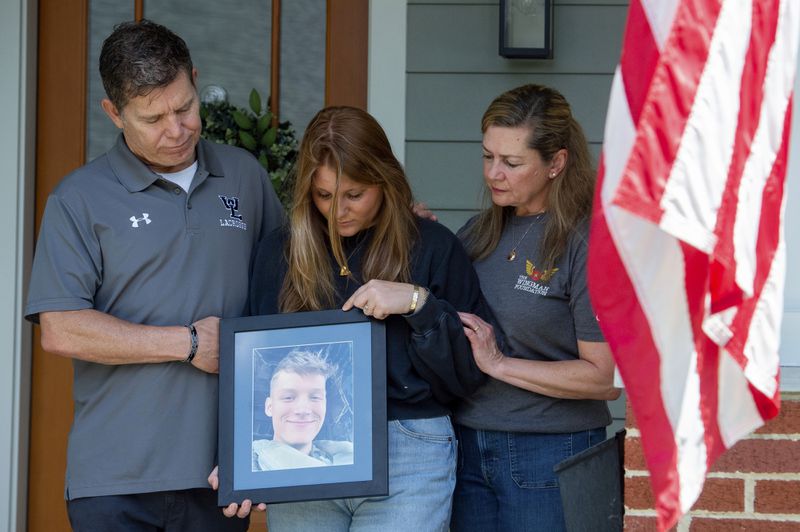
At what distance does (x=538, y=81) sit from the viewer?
3637 millimetres

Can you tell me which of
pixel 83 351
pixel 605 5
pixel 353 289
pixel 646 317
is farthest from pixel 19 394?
pixel 646 317

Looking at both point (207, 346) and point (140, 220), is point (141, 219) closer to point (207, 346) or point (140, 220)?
point (140, 220)

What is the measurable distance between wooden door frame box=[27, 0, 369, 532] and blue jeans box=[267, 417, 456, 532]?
1637mm

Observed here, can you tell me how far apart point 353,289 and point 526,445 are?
0.55m

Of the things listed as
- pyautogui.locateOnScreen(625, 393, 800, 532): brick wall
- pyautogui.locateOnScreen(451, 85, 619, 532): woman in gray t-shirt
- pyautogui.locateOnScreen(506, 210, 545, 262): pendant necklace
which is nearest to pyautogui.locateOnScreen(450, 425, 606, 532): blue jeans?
pyautogui.locateOnScreen(451, 85, 619, 532): woman in gray t-shirt

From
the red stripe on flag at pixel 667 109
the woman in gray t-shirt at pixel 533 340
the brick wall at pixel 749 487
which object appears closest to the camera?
the red stripe on flag at pixel 667 109

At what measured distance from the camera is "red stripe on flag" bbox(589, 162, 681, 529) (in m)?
1.70

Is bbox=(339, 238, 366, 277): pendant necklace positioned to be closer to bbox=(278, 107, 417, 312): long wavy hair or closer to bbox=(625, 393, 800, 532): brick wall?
bbox=(278, 107, 417, 312): long wavy hair

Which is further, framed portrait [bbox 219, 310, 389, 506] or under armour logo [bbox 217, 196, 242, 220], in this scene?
under armour logo [bbox 217, 196, 242, 220]

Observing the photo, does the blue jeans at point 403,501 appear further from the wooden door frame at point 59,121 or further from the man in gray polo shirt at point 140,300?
the wooden door frame at point 59,121

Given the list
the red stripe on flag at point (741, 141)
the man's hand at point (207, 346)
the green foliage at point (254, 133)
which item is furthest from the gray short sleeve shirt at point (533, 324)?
the green foliage at point (254, 133)

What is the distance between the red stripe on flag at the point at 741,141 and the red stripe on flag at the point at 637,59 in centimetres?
15

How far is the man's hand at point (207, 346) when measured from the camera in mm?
2443

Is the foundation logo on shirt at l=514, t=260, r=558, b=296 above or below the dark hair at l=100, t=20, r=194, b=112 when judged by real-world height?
below
